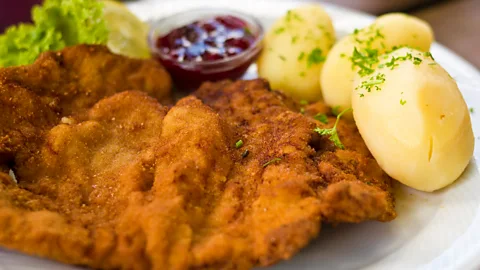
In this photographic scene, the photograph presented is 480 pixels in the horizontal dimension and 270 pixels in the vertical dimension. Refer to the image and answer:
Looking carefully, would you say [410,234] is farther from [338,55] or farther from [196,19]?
[196,19]

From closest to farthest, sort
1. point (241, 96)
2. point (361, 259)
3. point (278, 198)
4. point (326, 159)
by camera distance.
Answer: point (278, 198) → point (361, 259) → point (326, 159) → point (241, 96)

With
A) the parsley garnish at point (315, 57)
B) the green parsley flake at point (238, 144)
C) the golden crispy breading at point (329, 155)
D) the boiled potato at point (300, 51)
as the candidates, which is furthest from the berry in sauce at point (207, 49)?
the green parsley flake at point (238, 144)

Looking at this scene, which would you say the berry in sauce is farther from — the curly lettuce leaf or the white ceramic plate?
the white ceramic plate

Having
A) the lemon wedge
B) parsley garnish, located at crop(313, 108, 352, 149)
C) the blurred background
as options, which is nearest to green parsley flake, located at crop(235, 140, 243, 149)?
parsley garnish, located at crop(313, 108, 352, 149)

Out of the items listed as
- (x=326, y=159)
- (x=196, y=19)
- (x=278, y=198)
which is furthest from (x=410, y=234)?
(x=196, y=19)

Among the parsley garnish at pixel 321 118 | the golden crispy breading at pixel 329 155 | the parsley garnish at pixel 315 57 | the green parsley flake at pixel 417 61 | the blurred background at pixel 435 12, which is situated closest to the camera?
the golden crispy breading at pixel 329 155

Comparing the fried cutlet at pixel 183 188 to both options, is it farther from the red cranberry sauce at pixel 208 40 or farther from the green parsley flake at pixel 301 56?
the red cranberry sauce at pixel 208 40

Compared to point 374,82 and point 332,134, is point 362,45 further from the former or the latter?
point 332,134
